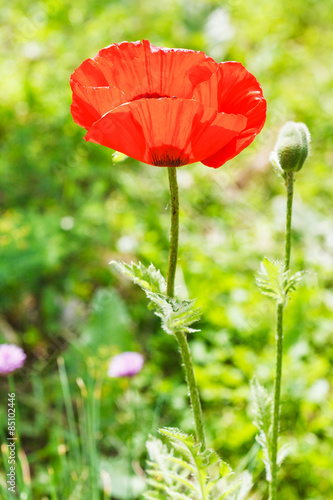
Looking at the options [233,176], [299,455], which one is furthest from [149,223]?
[299,455]

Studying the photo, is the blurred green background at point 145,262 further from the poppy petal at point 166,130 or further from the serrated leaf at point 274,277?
the poppy petal at point 166,130

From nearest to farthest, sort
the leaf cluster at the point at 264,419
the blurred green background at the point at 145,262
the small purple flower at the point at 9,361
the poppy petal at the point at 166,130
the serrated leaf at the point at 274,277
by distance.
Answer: the poppy petal at the point at 166,130
the serrated leaf at the point at 274,277
the leaf cluster at the point at 264,419
the small purple flower at the point at 9,361
the blurred green background at the point at 145,262

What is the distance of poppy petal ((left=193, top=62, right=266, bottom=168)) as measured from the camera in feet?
2.05

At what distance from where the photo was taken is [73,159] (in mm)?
2225

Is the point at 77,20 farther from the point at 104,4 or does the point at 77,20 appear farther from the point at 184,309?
the point at 184,309

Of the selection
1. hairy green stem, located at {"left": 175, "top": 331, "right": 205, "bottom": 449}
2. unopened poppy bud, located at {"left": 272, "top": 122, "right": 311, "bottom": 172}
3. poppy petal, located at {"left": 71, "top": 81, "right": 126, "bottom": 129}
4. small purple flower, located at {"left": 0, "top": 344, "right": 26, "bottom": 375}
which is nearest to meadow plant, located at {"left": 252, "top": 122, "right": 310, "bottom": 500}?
unopened poppy bud, located at {"left": 272, "top": 122, "right": 311, "bottom": 172}

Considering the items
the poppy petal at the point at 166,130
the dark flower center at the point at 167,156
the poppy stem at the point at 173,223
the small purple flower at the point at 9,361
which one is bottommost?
the small purple flower at the point at 9,361

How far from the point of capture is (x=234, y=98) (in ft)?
2.16

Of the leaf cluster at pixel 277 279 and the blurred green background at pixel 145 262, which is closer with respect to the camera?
the leaf cluster at pixel 277 279

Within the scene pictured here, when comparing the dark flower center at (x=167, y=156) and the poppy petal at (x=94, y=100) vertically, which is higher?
the poppy petal at (x=94, y=100)

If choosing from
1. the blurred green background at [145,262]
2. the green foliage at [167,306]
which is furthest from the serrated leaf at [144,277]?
the blurred green background at [145,262]

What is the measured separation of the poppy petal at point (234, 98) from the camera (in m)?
0.62

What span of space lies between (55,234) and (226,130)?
1.31 m

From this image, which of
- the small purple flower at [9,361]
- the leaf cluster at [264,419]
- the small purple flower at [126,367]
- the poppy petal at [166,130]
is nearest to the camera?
the poppy petal at [166,130]
